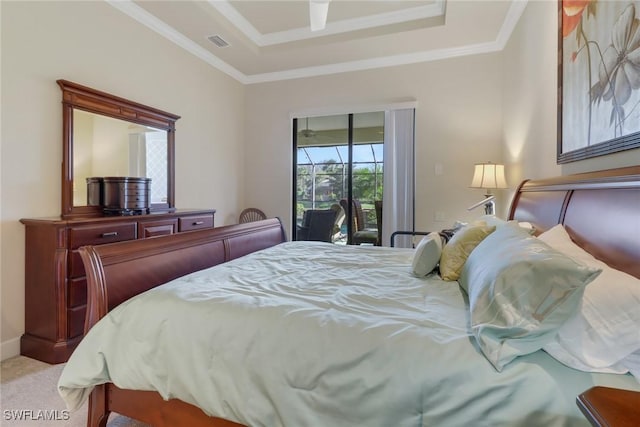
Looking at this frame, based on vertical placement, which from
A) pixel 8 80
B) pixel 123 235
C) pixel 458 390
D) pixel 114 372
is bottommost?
pixel 114 372

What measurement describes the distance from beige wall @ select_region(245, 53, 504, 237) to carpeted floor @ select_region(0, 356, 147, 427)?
3562 mm

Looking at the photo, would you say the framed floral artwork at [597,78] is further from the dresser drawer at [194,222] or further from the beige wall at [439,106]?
the dresser drawer at [194,222]

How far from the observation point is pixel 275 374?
1.06m

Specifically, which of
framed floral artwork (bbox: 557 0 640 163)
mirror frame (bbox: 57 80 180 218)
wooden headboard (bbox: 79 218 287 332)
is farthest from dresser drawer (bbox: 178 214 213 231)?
framed floral artwork (bbox: 557 0 640 163)

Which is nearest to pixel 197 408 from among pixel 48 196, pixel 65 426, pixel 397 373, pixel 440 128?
pixel 397 373

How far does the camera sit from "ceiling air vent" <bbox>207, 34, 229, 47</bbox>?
140 inches

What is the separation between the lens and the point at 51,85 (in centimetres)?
242

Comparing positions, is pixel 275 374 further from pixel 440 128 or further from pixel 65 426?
pixel 440 128

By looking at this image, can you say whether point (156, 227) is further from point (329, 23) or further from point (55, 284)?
point (329, 23)

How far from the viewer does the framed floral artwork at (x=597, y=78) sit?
1.28 metres

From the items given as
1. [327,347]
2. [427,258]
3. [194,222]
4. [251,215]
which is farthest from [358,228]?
[327,347]

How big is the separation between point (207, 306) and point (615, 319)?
1.32 metres

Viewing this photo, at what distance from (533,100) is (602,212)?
169cm

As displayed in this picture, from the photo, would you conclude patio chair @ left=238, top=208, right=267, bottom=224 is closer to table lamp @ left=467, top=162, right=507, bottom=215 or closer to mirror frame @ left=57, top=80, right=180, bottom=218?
mirror frame @ left=57, top=80, right=180, bottom=218
